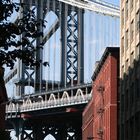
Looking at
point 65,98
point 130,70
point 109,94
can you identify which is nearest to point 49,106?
point 65,98

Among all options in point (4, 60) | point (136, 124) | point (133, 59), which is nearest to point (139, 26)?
point (133, 59)

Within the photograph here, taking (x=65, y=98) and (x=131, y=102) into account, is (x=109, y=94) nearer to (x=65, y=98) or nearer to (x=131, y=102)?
(x=131, y=102)

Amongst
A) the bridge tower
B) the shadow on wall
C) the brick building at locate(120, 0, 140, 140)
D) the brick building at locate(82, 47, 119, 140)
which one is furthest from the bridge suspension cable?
the shadow on wall

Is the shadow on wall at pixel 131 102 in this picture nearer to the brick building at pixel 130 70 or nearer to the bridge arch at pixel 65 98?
the brick building at pixel 130 70

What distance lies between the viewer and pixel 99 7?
147000mm

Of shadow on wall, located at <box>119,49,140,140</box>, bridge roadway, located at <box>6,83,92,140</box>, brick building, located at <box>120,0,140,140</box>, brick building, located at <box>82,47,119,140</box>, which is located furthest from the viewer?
bridge roadway, located at <box>6,83,92,140</box>

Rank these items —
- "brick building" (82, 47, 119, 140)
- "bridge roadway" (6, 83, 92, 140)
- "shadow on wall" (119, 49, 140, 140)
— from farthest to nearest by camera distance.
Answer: "bridge roadway" (6, 83, 92, 140), "brick building" (82, 47, 119, 140), "shadow on wall" (119, 49, 140, 140)

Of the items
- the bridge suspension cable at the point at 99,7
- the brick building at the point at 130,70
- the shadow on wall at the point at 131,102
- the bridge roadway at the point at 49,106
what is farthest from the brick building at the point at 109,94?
the bridge suspension cable at the point at 99,7

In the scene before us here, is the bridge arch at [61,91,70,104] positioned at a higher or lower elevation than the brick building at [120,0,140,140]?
higher

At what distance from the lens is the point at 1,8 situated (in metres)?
14.9

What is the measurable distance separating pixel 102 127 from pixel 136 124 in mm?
34971

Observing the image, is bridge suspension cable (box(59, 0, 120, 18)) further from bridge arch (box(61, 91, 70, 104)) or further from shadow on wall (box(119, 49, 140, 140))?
shadow on wall (box(119, 49, 140, 140))

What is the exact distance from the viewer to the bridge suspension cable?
143 meters

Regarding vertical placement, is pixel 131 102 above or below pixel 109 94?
below
